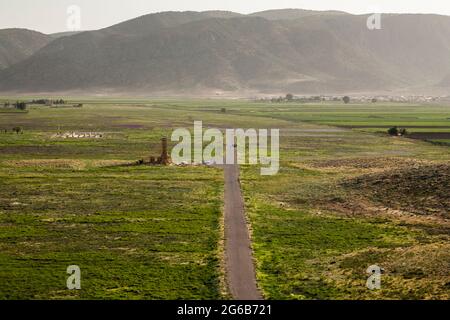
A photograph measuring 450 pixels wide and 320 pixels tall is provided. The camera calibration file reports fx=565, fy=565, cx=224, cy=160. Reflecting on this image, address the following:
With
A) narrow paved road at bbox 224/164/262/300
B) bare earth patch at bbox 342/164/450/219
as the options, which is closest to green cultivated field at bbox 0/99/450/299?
bare earth patch at bbox 342/164/450/219

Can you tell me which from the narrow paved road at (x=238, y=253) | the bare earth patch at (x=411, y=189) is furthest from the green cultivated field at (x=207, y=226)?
the narrow paved road at (x=238, y=253)

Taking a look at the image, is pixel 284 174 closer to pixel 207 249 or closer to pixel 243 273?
pixel 207 249

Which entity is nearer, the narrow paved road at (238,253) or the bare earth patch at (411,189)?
the narrow paved road at (238,253)

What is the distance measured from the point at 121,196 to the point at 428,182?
27827 mm

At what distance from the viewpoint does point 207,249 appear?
34844 millimetres

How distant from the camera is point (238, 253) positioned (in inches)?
1339

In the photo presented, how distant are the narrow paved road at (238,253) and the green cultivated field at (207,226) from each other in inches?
24.4

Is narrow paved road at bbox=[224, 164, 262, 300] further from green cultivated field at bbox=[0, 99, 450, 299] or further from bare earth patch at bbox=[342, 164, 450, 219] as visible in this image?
bare earth patch at bbox=[342, 164, 450, 219]

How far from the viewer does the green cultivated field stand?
94.6ft

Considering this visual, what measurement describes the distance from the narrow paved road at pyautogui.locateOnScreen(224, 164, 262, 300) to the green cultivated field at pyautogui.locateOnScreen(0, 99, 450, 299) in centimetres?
62

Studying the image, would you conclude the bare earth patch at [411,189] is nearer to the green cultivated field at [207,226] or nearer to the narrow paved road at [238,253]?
the green cultivated field at [207,226]

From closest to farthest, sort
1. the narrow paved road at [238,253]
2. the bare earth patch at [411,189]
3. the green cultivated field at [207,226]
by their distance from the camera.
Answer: the narrow paved road at [238,253] < the green cultivated field at [207,226] < the bare earth patch at [411,189]

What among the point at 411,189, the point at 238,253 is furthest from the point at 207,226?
the point at 411,189

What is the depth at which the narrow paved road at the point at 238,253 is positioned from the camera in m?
27.7
